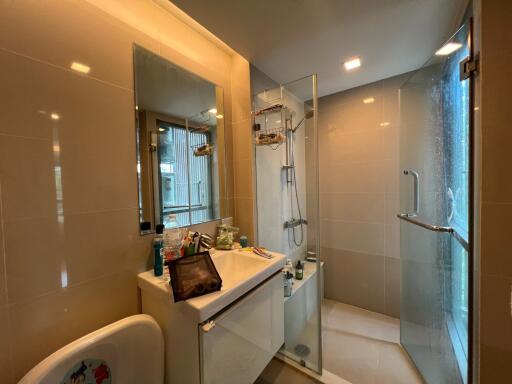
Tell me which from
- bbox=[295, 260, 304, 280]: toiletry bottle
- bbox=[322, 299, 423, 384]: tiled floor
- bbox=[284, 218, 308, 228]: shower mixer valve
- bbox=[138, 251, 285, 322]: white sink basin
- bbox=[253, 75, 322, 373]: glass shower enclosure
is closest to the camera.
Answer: bbox=[138, 251, 285, 322]: white sink basin

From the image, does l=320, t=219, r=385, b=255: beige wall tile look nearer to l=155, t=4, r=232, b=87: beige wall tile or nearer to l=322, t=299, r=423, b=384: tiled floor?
l=322, t=299, r=423, b=384: tiled floor

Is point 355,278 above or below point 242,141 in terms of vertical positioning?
below

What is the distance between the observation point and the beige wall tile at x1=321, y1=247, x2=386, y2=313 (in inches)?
86.7

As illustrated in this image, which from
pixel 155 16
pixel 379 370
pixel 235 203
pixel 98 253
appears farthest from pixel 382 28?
pixel 379 370

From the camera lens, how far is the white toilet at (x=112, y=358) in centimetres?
78

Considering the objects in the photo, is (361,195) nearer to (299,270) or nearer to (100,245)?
(299,270)

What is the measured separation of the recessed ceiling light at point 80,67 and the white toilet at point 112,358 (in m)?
1.17

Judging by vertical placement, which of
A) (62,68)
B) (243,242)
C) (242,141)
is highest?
(62,68)

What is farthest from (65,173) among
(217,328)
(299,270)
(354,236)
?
(354,236)

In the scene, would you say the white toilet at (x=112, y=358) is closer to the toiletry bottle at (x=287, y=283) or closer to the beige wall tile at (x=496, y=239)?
the toiletry bottle at (x=287, y=283)

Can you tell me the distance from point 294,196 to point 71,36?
6.16 ft

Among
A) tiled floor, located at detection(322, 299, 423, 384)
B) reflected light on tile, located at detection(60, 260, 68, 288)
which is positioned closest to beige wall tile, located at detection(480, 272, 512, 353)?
tiled floor, located at detection(322, 299, 423, 384)

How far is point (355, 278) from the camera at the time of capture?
7.66ft

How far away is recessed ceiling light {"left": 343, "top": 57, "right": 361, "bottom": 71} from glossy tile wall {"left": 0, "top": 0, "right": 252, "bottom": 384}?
4.60 ft
